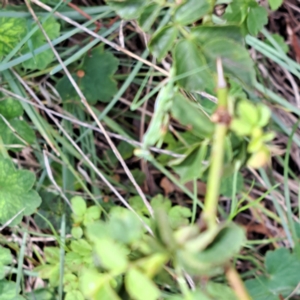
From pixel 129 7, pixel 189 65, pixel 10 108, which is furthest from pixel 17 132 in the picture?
pixel 189 65

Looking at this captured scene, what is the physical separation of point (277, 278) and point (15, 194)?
26.5 inches

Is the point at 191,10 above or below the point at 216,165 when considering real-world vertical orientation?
above

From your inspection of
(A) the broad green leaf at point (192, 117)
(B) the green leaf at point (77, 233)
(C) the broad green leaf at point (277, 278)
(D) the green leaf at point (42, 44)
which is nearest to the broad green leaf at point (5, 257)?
(B) the green leaf at point (77, 233)

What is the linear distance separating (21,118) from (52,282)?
1.43ft

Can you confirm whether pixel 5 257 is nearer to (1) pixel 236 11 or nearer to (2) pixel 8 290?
(2) pixel 8 290

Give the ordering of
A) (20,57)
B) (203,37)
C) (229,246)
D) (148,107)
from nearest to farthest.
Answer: (229,246)
(203,37)
(20,57)
(148,107)

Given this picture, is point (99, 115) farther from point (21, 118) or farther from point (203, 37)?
point (203, 37)

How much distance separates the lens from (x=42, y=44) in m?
1.09

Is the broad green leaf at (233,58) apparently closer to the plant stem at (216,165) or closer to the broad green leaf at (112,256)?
the plant stem at (216,165)

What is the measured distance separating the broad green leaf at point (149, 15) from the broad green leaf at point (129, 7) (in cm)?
3

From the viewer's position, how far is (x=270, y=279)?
1082 millimetres

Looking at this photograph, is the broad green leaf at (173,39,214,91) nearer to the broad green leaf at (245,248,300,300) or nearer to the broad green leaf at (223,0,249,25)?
the broad green leaf at (223,0,249,25)

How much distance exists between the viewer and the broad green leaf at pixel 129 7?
2.42 feet

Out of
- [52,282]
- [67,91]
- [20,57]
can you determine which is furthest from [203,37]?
[52,282]
